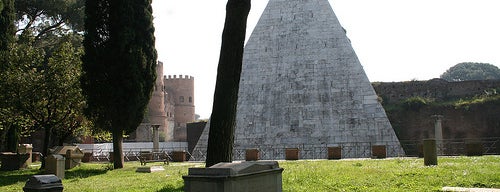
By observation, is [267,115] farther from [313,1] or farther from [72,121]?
[72,121]

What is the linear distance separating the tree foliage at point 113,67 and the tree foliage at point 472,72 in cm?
5061

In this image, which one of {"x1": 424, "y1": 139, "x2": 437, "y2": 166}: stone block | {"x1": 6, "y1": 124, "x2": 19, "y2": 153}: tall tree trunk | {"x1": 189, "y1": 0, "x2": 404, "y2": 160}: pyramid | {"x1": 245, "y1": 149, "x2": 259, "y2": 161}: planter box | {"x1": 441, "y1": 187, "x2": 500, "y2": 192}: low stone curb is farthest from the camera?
{"x1": 189, "y1": 0, "x2": 404, "y2": 160}: pyramid

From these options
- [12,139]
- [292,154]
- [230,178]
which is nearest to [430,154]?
[292,154]

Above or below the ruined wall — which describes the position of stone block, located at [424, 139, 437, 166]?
below

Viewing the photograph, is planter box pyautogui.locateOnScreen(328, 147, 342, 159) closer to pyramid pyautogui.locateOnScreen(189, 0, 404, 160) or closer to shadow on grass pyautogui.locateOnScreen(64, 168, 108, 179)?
pyramid pyautogui.locateOnScreen(189, 0, 404, 160)

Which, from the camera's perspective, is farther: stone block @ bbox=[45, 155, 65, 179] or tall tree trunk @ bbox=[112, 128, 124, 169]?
tall tree trunk @ bbox=[112, 128, 124, 169]

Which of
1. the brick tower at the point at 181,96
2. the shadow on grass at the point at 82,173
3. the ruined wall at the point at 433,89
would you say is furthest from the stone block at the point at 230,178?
the brick tower at the point at 181,96

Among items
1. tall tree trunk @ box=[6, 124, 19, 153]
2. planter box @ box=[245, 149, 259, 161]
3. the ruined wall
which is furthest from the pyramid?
tall tree trunk @ box=[6, 124, 19, 153]

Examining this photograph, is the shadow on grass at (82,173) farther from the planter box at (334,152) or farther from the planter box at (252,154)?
the planter box at (334,152)

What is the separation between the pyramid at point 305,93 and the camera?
687 inches

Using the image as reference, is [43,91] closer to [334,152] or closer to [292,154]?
[292,154]

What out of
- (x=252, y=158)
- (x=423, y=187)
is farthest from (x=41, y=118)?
(x=423, y=187)

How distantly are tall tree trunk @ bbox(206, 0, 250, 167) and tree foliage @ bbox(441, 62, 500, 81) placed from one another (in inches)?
2146

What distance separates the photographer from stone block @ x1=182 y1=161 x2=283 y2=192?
3.73 m
